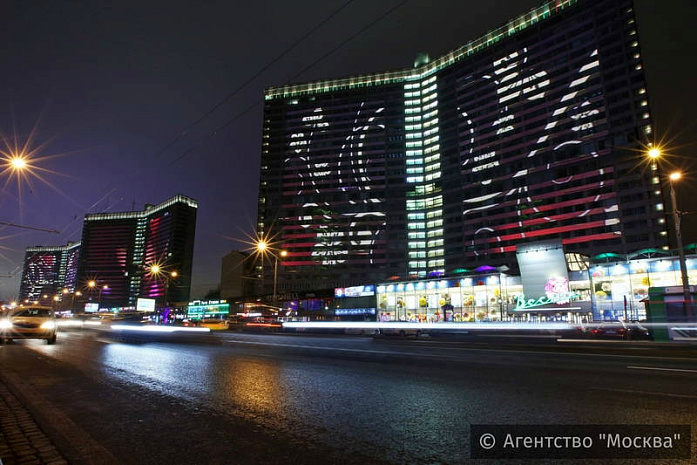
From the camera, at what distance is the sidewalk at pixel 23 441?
147 inches

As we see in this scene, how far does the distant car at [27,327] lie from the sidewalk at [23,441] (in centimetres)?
1465

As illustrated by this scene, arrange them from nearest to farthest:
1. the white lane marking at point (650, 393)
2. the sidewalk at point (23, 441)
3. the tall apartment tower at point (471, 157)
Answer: the sidewalk at point (23, 441)
the white lane marking at point (650, 393)
the tall apartment tower at point (471, 157)

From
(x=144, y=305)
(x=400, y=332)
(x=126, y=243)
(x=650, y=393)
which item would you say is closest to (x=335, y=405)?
(x=650, y=393)

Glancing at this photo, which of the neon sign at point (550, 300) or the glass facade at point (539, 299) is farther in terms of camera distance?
the neon sign at point (550, 300)

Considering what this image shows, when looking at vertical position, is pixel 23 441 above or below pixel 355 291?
below

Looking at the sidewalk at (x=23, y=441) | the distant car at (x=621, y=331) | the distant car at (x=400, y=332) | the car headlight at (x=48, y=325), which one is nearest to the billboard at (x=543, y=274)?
the distant car at (x=621, y=331)

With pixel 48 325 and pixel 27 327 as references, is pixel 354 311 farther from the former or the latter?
pixel 27 327

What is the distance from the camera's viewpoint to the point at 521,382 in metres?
7.39

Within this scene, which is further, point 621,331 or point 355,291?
point 355,291

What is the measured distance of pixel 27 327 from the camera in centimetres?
1770

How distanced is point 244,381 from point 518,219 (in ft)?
395

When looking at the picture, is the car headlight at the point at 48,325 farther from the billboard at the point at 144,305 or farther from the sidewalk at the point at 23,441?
the billboard at the point at 144,305

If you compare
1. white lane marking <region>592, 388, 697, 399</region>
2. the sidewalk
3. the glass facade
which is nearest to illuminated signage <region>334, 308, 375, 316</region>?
the glass facade

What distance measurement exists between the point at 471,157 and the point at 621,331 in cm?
11484
